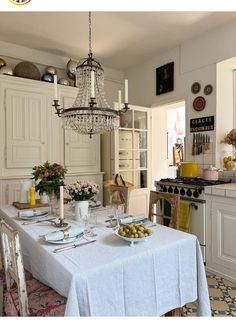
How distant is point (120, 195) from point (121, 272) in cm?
139

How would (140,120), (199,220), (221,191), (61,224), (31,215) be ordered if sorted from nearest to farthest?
1. (61,224)
2. (31,215)
3. (221,191)
4. (199,220)
5. (140,120)

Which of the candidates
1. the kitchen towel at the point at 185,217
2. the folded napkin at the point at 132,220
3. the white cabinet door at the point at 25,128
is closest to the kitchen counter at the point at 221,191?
the kitchen towel at the point at 185,217

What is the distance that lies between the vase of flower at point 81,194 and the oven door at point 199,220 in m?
1.23

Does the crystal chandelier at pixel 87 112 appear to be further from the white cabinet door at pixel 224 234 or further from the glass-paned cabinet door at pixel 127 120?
the glass-paned cabinet door at pixel 127 120

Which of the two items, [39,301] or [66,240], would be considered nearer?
[39,301]

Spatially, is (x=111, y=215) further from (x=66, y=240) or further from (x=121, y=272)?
(x=121, y=272)

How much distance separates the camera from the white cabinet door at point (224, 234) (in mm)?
2273

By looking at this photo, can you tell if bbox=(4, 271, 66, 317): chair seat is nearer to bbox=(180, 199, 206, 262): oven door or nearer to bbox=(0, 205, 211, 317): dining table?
bbox=(0, 205, 211, 317): dining table

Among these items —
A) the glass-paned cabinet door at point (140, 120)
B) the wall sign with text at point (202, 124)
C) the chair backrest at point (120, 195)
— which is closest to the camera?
the chair backrest at point (120, 195)

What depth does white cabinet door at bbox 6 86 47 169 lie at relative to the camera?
10.0 ft

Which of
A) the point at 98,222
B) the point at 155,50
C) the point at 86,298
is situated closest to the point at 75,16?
the point at 155,50

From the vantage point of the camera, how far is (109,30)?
2941mm

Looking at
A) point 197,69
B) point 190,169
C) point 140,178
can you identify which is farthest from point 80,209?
point 197,69
